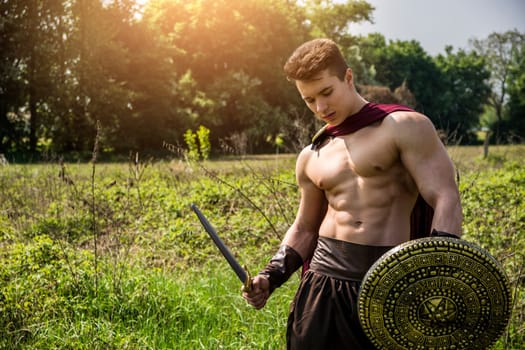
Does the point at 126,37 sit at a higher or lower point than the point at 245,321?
higher

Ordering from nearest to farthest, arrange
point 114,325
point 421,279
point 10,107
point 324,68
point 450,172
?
point 421,279 → point 450,172 → point 324,68 → point 114,325 → point 10,107

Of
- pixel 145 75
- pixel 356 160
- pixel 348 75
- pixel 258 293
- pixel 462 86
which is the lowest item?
pixel 258 293

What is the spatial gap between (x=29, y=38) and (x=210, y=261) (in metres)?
19.2

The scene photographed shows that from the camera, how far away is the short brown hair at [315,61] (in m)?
2.07

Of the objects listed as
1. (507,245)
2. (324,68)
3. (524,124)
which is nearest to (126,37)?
(507,245)

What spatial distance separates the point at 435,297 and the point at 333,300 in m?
0.50

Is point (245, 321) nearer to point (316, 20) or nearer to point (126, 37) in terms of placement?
point (126, 37)

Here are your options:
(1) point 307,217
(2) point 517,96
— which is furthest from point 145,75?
(2) point 517,96

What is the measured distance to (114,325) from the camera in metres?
3.65

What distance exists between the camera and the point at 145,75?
78.5 ft

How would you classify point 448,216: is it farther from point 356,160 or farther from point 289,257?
point 289,257

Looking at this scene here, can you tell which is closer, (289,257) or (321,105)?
(321,105)

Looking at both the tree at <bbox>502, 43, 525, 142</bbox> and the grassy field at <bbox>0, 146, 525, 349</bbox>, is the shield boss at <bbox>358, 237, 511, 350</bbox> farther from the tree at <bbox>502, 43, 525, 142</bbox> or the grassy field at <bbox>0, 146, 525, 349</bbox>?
the tree at <bbox>502, 43, 525, 142</bbox>

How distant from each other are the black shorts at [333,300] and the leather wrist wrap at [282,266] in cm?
13
